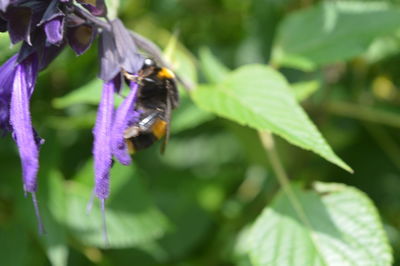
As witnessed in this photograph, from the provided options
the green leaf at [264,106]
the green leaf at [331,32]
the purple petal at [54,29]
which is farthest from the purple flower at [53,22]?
the green leaf at [331,32]

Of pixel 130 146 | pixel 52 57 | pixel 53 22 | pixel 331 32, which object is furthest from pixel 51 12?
pixel 331 32

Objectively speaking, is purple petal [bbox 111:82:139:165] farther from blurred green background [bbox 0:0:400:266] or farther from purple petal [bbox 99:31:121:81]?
blurred green background [bbox 0:0:400:266]

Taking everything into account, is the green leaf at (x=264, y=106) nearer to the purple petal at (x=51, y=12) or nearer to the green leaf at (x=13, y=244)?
the purple petal at (x=51, y=12)

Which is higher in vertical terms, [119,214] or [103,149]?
[103,149]

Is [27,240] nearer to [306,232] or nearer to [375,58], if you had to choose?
[306,232]

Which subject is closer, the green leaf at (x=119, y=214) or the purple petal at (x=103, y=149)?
the purple petal at (x=103, y=149)

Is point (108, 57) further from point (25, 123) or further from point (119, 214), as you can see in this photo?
point (119, 214)

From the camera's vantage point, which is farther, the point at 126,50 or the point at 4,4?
the point at 126,50
